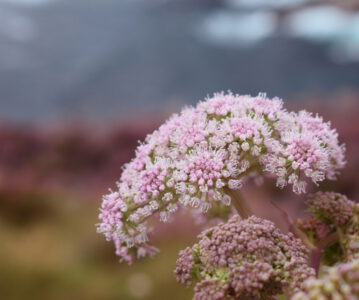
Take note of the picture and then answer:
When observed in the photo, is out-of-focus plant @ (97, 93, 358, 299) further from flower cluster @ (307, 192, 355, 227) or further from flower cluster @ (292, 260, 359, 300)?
flower cluster @ (292, 260, 359, 300)

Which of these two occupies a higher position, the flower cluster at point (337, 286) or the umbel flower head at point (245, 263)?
the umbel flower head at point (245, 263)

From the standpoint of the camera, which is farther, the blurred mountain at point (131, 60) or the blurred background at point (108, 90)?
the blurred mountain at point (131, 60)

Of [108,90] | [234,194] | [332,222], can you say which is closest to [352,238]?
[332,222]

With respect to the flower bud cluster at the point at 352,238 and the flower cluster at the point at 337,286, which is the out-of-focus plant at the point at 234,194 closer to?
the flower bud cluster at the point at 352,238

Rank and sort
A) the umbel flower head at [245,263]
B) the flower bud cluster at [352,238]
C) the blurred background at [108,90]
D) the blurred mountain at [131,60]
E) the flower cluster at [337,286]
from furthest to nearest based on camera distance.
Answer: the blurred mountain at [131,60] → the blurred background at [108,90] → the flower bud cluster at [352,238] → the umbel flower head at [245,263] → the flower cluster at [337,286]

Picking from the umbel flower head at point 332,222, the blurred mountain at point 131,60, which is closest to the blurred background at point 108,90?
the blurred mountain at point 131,60

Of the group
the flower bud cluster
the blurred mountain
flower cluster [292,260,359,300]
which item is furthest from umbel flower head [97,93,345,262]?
the blurred mountain

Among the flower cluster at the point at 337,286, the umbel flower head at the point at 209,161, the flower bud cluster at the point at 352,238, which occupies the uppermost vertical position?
the umbel flower head at the point at 209,161

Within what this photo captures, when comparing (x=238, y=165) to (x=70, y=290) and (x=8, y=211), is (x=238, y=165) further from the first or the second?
(x=8, y=211)
